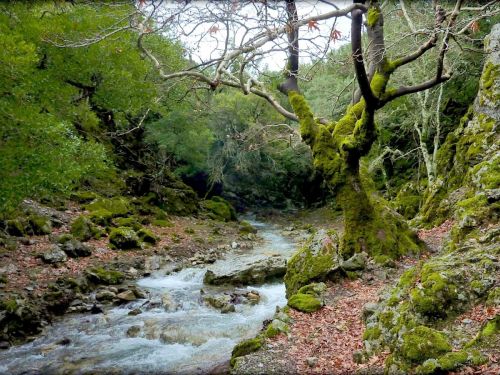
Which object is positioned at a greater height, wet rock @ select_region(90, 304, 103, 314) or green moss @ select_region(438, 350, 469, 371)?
green moss @ select_region(438, 350, 469, 371)

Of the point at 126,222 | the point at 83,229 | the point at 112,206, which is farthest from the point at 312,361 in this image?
the point at 112,206

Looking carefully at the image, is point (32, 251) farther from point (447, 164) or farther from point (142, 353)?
point (447, 164)

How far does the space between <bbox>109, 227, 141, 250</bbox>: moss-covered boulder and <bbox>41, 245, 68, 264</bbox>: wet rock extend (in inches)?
101

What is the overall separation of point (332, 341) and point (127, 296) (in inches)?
247

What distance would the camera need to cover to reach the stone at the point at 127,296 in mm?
10215

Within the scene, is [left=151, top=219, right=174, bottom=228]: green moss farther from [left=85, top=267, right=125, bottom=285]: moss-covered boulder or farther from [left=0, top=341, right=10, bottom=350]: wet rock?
[left=0, top=341, right=10, bottom=350]: wet rock

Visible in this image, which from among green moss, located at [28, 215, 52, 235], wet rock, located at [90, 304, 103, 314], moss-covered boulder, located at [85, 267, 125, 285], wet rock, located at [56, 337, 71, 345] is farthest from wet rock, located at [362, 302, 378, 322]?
green moss, located at [28, 215, 52, 235]

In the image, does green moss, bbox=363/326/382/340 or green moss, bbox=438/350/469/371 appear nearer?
green moss, bbox=438/350/469/371

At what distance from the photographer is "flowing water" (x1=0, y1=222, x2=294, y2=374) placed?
22.1 feet

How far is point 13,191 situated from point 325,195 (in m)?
27.7

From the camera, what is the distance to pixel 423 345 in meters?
4.14

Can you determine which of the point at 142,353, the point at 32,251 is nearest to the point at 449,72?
the point at 142,353

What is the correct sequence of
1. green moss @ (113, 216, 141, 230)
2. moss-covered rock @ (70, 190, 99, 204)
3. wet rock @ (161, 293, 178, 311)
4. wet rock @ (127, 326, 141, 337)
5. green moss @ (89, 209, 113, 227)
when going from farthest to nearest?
moss-covered rock @ (70, 190, 99, 204) < green moss @ (113, 216, 141, 230) < green moss @ (89, 209, 113, 227) < wet rock @ (161, 293, 178, 311) < wet rock @ (127, 326, 141, 337)

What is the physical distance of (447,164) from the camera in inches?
613
